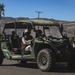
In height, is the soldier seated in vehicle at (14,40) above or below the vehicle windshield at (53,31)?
below

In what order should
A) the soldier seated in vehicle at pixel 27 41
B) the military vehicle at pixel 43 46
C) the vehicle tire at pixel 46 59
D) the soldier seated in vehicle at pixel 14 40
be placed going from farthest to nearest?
the soldier seated in vehicle at pixel 14 40, the soldier seated in vehicle at pixel 27 41, the military vehicle at pixel 43 46, the vehicle tire at pixel 46 59

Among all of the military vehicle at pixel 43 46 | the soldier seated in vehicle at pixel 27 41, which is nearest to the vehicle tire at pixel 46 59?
the military vehicle at pixel 43 46

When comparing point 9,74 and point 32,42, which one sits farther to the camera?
point 32,42

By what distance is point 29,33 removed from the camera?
14484 millimetres

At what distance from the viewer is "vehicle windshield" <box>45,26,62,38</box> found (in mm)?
14094

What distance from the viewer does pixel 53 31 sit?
1426 centimetres

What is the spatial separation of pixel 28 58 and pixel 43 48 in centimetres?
80

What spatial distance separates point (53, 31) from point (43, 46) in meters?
1.09

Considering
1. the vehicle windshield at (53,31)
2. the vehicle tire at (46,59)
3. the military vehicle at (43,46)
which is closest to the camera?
the vehicle tire at (46,59)

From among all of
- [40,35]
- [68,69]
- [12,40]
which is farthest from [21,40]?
[68,69]

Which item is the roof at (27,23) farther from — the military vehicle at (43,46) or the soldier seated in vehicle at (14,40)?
the soldier seated in vehicle at (14,40)

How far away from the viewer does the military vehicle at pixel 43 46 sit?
12.9 meters

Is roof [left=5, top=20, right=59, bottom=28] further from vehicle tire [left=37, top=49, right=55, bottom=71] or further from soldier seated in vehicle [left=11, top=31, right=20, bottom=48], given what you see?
vehicle tire [left=37, top=49, right=55, bottom=71]

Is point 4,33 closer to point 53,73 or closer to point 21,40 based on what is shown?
point 21,40
